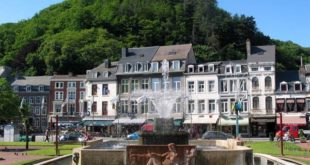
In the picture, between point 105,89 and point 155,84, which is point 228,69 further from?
point 105,89

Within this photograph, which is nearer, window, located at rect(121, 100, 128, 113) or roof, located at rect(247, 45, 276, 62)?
roof, located at rect(247, 45, 276, 62)

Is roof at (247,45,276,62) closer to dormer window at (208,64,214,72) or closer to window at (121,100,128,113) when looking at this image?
dormer window at (208,64,214,72)

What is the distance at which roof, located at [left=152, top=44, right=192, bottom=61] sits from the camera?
69.9 m

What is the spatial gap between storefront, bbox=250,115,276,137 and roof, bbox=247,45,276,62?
8.04 m

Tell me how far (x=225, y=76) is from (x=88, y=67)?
4644 centimetres

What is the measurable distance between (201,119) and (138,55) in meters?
15.5

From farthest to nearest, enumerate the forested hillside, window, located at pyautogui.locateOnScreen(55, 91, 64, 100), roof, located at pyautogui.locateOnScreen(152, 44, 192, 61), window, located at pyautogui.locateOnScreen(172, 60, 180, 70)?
the forested hillside < window, located at pyautogui.locateOnScreen(55, 91, 64, 100) < roof, located at pyautogui.locateOnScreen(152, 44, 192, 61) < window, located at pyautogui.locateOnScreen(172, 60, 180, 70)

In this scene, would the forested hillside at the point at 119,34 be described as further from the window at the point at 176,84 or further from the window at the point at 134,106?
the window at the point at 134,106

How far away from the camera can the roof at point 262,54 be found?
6457cm

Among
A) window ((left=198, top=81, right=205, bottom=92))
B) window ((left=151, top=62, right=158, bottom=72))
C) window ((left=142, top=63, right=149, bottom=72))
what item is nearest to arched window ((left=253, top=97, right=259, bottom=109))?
window ((left=198, top=81, right=205, bottom=92))

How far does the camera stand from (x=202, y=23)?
117562 millimetres

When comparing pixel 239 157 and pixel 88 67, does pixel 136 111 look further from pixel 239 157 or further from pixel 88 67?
pixel 239 157

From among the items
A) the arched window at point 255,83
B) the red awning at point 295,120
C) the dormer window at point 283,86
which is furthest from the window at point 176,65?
the red awning at point 295,120

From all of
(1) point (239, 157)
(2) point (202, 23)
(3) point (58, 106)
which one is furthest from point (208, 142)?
(2) point (202, 23)
